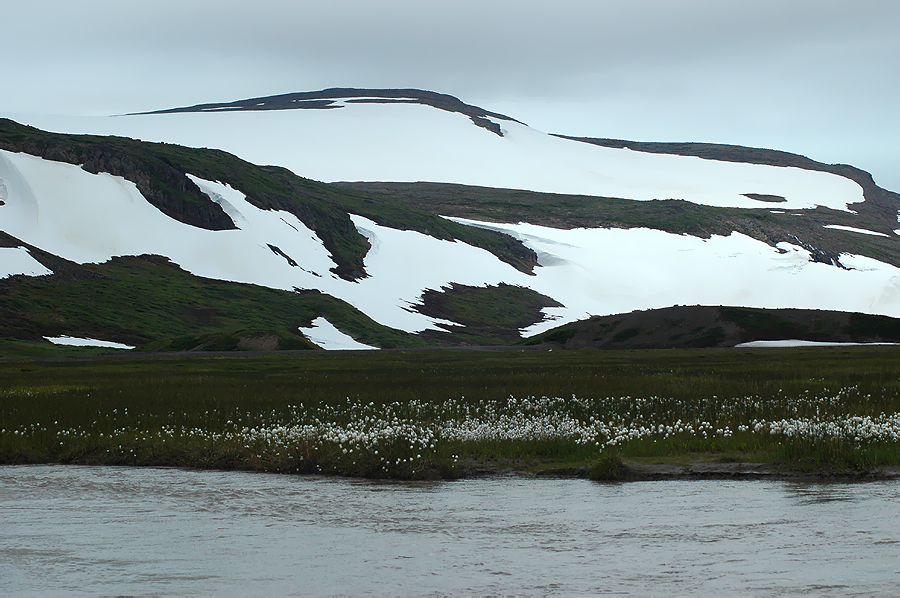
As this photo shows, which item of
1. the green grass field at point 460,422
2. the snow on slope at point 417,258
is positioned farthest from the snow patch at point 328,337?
the green grass field at point 460,422

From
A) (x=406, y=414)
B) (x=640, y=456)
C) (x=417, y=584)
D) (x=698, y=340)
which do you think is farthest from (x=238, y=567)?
(x=698, y=340)

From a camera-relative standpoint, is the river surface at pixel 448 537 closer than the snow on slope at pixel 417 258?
Answer: Yes

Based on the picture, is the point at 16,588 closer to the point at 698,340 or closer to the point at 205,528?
the point at 205,528

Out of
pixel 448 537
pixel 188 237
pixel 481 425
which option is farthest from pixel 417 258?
pixel 448 537

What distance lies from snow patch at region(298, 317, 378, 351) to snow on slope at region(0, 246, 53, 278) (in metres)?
26.5

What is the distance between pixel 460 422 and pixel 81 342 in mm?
60673

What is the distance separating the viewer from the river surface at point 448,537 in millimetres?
9797

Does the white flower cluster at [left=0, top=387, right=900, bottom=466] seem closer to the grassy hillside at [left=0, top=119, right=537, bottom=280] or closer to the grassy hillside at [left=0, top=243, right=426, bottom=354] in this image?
the grassy hillside at [left=0, top=243, right=426, bottom=354]

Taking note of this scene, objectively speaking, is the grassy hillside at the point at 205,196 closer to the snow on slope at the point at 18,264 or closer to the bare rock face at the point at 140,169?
the bare rock face at the point at 140,169

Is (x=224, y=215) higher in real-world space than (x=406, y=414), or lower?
higher

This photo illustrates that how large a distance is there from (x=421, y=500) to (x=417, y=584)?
17.5ft

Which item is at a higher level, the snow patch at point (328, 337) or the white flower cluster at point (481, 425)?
the white flower cluster at point (481, 425)

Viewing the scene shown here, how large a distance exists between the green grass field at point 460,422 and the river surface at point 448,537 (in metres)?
1.58

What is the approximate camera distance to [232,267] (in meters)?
111
